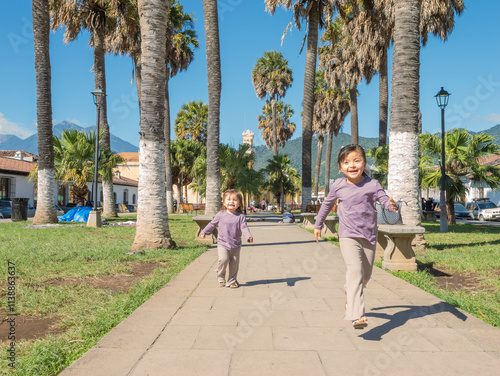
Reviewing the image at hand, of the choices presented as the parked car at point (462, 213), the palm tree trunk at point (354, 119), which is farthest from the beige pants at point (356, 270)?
the parked car at point (462, 213)

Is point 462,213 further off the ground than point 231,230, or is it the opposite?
point 231,230

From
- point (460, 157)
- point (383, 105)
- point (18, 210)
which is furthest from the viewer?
point (383, 105)

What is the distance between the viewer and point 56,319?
4.07 metres

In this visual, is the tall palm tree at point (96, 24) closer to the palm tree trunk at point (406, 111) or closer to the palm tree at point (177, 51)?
the palm tree at point (177, 51)

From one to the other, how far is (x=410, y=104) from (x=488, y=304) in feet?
17.5

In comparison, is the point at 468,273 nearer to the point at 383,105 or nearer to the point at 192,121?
the point at 383,105

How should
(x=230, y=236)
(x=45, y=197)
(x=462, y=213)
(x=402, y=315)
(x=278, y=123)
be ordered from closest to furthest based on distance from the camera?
(x=402, y=315) < (x=230, y=236) < (x=45, y=197) < (x=462, y=213) < (x=278, y=123)

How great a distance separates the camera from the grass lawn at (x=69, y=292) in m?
3.17

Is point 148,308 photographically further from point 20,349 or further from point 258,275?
point 258,275

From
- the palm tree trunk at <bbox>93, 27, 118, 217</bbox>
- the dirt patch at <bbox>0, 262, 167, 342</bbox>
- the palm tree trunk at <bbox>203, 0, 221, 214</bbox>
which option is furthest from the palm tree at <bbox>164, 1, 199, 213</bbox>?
the dirt patch at <bbox>0, 262, 167, 342</bbox>

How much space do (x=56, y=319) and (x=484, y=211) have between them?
29.5m

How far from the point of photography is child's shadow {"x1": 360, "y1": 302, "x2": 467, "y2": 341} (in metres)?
3.48

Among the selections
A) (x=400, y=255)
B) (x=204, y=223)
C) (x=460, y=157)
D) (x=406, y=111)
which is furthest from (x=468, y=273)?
(x=460, y=157)

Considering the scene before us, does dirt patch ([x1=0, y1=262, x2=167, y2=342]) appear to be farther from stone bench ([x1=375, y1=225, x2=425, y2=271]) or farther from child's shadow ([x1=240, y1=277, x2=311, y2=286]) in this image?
stone bench ([x1=375, y1=225, x2=425, y2=271])
